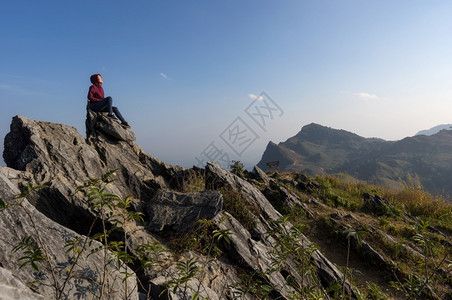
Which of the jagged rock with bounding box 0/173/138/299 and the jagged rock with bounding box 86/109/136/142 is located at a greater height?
the jagged rock with bounding box 86/109/136/142

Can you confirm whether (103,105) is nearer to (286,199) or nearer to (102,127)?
(102,127)

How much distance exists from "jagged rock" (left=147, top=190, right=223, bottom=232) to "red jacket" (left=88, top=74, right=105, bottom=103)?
6005 mm

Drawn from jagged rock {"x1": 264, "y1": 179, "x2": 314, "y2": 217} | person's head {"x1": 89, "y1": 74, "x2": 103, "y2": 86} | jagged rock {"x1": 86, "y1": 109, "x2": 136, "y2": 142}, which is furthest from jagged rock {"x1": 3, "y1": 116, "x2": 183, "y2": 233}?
jagged rock {"x1": 264, "y1": 179, "x2": 314, "y2": 217}

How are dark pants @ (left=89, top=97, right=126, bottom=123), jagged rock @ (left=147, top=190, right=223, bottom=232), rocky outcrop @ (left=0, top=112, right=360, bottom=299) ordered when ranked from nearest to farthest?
1. rocky outcrop @ (left=0, top=112, right=360, bottom=299)
2. jagged rock @ (left=147, top=190, right=223, bottom=232)
3. dark pants @ (left=89, top=97, right=126, bottom=123)

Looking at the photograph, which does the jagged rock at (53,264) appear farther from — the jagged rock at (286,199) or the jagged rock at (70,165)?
the jagged rock at (286,199)

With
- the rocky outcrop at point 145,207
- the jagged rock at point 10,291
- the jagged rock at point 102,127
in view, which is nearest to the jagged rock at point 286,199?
the rocky outcrop at point 145,207

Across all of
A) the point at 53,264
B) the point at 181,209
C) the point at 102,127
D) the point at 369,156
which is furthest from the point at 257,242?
the point at 369,156

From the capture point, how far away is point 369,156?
12406 cm

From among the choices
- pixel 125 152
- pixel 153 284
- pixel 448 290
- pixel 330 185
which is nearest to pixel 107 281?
pixel 153 284

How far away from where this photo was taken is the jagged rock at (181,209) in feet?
20.5

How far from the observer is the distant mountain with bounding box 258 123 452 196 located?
84125mm

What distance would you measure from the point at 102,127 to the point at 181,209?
5553 mm

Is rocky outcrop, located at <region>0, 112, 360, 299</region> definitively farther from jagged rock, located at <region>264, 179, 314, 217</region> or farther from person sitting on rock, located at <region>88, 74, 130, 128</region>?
jagged rock, located at <region>264, 179, 314, 217</region>

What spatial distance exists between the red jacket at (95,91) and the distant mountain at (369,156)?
63396 millimetres
